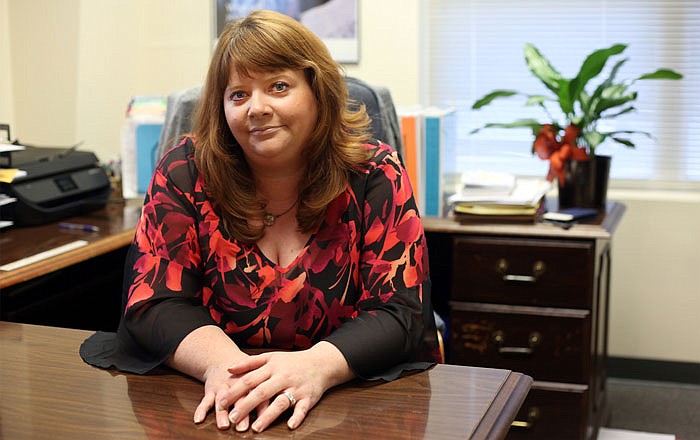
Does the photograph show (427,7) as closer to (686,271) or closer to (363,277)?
(686,271)

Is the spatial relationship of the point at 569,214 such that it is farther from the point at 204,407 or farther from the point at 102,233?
the point at 204,407

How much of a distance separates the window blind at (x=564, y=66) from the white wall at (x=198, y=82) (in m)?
0.13

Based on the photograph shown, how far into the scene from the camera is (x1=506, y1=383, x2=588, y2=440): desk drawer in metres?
2.54

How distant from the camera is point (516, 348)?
258 centimetres

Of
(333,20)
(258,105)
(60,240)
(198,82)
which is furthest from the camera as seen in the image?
(198,82)

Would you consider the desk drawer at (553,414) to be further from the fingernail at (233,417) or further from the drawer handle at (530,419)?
the fingernail at (233,417)

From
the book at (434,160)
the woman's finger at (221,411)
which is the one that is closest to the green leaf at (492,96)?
the book at (434,160)

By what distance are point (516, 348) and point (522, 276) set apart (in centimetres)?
20

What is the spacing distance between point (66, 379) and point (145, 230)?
326mm

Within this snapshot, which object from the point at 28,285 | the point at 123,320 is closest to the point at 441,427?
the point at 123,320

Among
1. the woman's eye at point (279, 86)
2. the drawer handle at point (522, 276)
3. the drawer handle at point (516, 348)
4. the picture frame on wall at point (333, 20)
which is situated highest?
the picture frame on wall at point (333, 20)

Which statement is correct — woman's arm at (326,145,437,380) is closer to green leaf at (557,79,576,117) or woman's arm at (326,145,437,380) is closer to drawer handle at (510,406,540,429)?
drawer handle at (510,406,540,429)

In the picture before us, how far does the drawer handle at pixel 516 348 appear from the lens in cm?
255

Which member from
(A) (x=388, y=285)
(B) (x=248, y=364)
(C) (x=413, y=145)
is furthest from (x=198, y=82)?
(B) (x=248, y=364)
